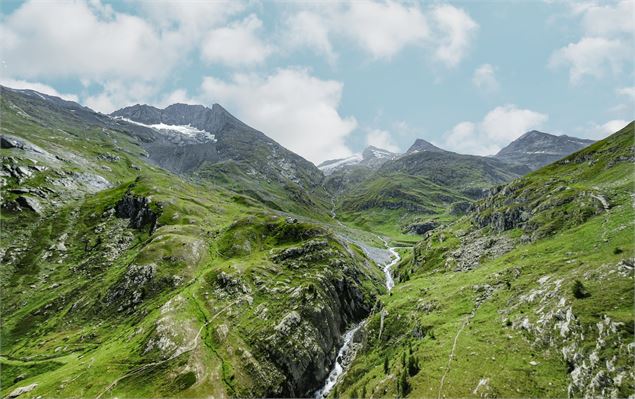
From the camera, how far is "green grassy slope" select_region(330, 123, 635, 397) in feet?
138

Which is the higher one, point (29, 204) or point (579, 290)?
point (29, 204)

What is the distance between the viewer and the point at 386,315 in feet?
258

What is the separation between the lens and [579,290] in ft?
164

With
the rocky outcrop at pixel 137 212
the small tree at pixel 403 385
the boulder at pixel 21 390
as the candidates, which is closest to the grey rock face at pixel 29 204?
the rocky outcrop at pixel 137 212

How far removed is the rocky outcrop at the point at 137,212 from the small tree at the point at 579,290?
14159 cm

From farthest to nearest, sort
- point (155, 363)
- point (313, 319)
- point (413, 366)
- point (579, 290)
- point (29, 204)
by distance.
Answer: point (29, 204) < point (313, 319) < point (155, 363) < point (413, 366) < point (579, 290)

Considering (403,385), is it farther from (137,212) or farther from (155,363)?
(137,212)

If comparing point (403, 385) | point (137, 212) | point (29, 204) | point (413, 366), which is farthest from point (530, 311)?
point (29, 204)

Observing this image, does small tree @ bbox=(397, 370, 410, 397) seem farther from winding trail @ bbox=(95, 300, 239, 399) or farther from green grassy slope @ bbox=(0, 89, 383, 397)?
winding trail @ bbox=(95, 300, 239, 399)

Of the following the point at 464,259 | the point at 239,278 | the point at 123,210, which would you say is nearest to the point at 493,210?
the point at 464,259

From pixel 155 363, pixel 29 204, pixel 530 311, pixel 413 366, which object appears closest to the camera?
pixel 530 311

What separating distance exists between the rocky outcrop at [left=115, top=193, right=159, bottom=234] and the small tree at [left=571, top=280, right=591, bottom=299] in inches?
5575

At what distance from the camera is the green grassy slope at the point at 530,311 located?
4209cm

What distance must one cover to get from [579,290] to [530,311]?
7.58 metres
